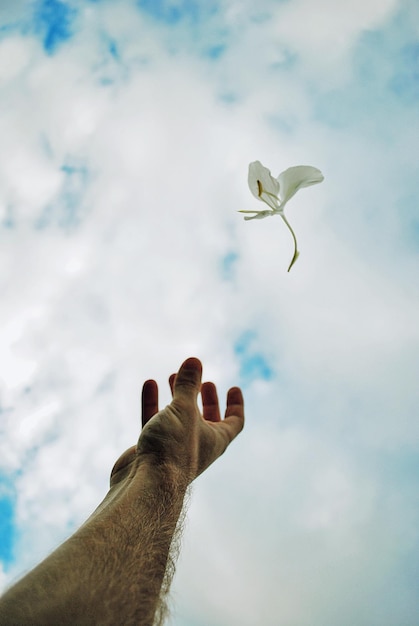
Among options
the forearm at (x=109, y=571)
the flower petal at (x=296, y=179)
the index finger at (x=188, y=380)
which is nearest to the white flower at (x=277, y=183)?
the flower petal at (x=296, y=179)

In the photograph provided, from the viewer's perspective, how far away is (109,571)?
1654 millimetres

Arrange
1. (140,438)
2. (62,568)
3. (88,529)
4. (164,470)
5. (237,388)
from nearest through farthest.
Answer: (62,568) → (88,529) → (164,470) → (140,438) → (237,388)

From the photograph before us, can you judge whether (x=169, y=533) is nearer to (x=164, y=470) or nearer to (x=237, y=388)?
(x=164, y=470)

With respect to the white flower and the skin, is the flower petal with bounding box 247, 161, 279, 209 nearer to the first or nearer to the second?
the white flower

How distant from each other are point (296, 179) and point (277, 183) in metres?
0.10

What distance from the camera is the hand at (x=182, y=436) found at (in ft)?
8.20

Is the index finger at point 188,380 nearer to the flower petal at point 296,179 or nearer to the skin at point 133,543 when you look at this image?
the skin at point 133,543

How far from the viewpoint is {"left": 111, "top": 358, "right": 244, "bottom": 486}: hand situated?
250cm

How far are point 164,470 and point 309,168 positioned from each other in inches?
73.0

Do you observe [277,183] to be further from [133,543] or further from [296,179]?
[133,543]

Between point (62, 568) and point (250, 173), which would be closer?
point (62, 568)

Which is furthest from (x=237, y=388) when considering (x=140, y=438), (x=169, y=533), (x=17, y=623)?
(x=17, y=623)

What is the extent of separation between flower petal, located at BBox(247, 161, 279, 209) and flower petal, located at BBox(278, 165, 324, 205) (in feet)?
0.12

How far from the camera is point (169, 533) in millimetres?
2104
